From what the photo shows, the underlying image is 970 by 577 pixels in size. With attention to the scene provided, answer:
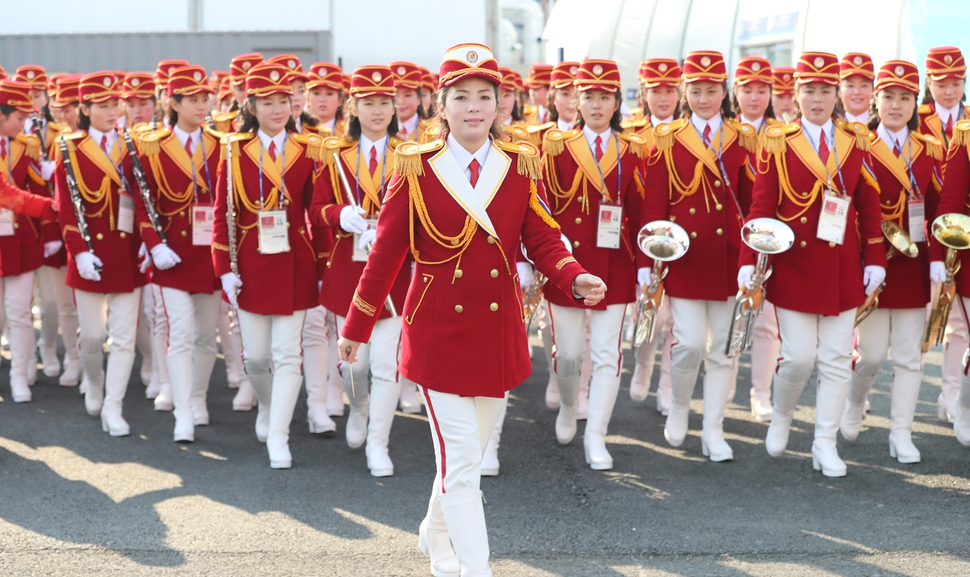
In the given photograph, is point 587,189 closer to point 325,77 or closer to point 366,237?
point 366,237

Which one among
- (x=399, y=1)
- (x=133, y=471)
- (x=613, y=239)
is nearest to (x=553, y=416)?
(x=613, y=239)

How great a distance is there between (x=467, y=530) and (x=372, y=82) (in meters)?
2.81

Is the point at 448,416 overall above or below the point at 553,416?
above

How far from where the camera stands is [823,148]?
557 centimetres

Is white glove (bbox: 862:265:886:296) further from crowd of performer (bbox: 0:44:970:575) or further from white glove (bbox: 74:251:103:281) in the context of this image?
white glove (bbox: 74:251:103:281)

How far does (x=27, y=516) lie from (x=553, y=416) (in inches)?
126

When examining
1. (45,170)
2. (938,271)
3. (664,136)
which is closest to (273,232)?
(664,136)

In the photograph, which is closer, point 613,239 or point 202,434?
point 613,239

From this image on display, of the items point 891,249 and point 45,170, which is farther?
point 45,170

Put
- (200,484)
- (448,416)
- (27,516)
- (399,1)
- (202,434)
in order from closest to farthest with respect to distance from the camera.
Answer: (448,416) < (27,516) < (200,484) < (202,434) < (399,1)

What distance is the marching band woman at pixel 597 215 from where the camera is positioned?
19.1 ft

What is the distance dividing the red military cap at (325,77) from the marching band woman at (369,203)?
1844 millimetres

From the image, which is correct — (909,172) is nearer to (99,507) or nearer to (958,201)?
(958,201)

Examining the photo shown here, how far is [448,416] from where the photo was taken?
3979mm
